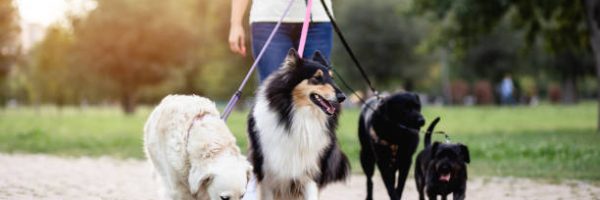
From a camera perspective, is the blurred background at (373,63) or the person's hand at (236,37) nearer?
the person's hand at (236,37)

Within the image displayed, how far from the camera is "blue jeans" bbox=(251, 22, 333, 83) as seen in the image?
7.02 metres

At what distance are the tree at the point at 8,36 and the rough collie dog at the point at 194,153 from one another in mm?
38748

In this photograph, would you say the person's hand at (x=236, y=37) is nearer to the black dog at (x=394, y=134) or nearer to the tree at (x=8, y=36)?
the black dog at (x=394, y=134)

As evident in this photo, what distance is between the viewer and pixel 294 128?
20.0ft

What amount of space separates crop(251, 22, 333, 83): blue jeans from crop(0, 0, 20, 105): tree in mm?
37947

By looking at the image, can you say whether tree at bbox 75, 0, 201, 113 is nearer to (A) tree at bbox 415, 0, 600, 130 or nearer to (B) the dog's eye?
(A) tree at bbox 415, 0, 600, 130

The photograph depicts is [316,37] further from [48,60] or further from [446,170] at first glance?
[48,60]

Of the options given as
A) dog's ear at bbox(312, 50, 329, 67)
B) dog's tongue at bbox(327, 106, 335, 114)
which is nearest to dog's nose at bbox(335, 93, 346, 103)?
dog's tongue at bbox(327, 106, 335, 114)

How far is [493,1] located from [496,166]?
939cm

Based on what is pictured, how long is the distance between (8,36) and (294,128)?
39425 mm

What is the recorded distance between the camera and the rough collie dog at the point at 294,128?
6.07 m

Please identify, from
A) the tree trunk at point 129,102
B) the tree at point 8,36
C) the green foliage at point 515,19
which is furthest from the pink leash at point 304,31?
the tree trunk at point 129,102

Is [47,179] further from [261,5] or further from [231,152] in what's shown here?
[231,152]

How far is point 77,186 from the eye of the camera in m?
9.04
